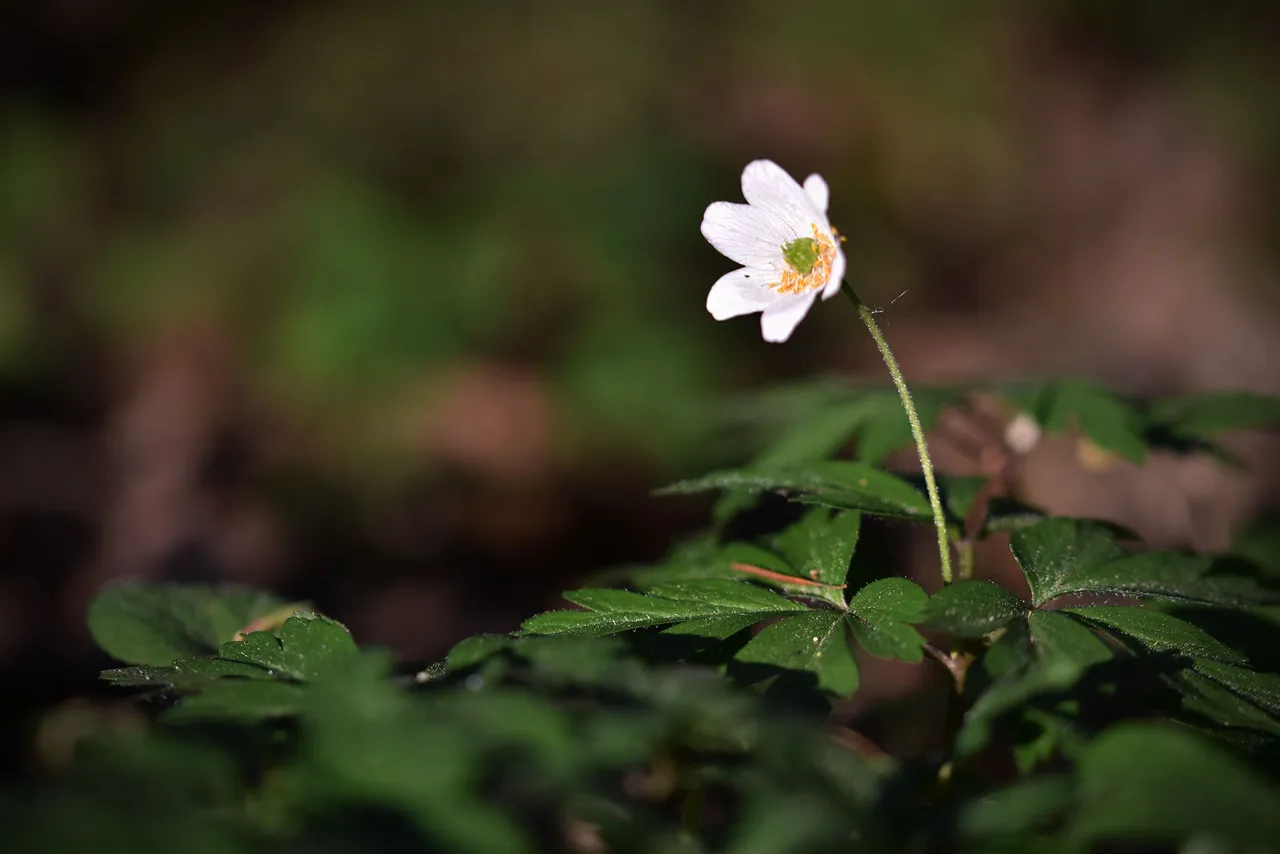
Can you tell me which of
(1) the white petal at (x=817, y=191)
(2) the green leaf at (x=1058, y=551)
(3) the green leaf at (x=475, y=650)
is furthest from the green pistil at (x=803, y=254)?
(3) the green leaf at (x=475, y=650)

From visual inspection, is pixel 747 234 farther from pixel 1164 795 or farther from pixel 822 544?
pixel 1164 795

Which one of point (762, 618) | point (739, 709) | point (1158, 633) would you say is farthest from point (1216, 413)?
point (739, 709)

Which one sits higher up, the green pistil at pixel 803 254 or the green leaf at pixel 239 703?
the green pistil at pixel 803 254

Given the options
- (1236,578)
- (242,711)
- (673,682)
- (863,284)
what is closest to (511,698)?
(673,682)

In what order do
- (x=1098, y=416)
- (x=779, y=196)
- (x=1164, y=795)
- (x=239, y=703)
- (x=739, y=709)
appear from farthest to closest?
A: (x=1098, y=416) < (x=779, y=196) < (x=239, y=703) < (x=739, y=709) < (x=1164, y=795)

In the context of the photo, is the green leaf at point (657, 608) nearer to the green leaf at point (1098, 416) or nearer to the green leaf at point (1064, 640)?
the green leaf at point (1064, 640)

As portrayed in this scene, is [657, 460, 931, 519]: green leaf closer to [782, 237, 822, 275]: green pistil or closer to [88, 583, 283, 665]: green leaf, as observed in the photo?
[782, 237, 822, 275]: green pistil

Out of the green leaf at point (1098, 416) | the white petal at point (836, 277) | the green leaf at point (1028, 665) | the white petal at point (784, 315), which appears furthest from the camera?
the green leaf at point (1098, 416)
